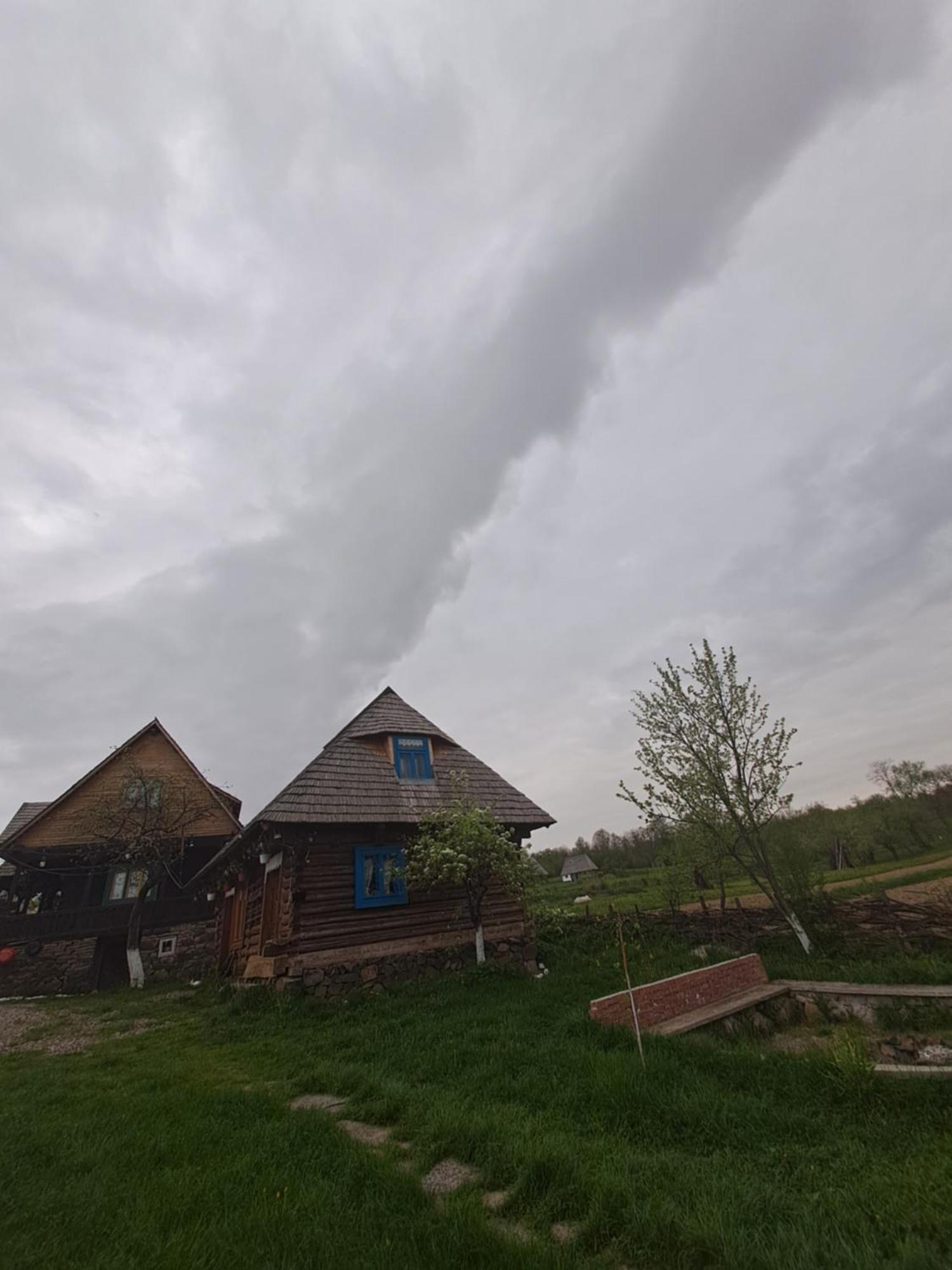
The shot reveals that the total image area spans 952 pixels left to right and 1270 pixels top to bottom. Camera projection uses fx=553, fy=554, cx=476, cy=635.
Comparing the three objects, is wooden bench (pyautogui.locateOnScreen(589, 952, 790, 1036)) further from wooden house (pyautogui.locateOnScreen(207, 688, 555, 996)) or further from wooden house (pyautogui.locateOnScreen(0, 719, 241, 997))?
wooden house (pyautogui.locateOnScreen(0, 719, 241, 997))

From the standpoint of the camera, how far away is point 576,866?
2692 inches

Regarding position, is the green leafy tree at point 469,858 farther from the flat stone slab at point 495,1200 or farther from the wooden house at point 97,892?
the wooden house at point 97,892

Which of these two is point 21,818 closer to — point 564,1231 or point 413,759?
point 413,759

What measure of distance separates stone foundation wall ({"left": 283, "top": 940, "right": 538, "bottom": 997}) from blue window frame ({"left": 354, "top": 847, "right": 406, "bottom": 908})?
125 centimetres

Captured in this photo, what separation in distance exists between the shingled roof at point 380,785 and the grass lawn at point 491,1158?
17.7 ft

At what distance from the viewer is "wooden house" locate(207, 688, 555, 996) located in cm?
1270

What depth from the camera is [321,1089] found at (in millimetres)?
7012

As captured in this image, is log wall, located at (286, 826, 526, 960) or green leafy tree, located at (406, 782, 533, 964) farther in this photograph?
green leafy tree, located at (406, 782, 533, 964)

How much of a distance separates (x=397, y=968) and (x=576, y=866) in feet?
199

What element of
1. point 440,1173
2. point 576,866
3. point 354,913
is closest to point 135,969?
point 354,913

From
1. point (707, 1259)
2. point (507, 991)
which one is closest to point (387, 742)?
point (507, 991)

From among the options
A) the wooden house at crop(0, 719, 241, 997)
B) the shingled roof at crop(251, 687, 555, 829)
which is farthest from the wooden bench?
the wooden house at crop(0, 719, 241, 997)

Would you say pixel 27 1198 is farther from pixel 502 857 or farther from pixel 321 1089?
pixel 502 857

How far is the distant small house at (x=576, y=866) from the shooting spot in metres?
65.2
